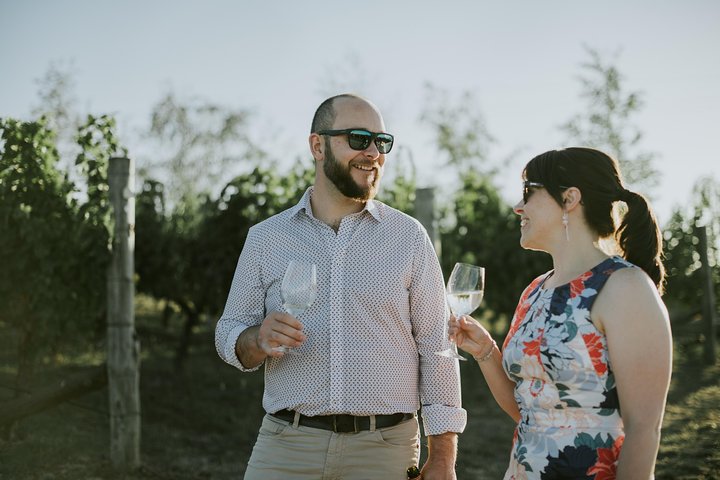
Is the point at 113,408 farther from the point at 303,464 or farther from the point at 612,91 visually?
the point at 612,91

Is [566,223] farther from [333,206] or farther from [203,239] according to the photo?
[203,239]

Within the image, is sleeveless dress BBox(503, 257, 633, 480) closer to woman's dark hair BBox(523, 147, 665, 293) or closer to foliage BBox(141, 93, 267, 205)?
woman's dark hair BBox(523, 147, 665, 293)

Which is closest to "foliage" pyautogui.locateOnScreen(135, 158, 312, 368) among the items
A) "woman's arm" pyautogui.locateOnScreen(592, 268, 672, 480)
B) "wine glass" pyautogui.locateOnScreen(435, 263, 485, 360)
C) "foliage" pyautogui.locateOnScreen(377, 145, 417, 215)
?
"foliage" pyautogui.locateOnScreen(377, 145, 417, 215)

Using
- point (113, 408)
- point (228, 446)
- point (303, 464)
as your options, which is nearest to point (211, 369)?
point (228, 446)

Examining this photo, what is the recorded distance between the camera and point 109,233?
665 centimetres

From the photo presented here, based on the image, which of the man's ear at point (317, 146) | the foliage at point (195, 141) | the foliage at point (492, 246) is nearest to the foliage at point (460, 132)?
the foliage at point (195, 141)

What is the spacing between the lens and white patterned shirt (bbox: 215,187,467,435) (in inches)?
118

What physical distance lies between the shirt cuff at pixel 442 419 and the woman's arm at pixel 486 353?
0.53 ft

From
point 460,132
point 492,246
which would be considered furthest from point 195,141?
point 492,246

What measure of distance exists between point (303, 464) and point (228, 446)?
5789 mm

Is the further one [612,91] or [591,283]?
[612,91]

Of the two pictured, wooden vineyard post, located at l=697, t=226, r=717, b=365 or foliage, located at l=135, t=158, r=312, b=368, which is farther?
wooden vineyard post, located at l=697, t=226, r=717, b=365

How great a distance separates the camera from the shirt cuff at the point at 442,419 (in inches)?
116

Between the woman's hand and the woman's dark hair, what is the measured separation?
54cm
